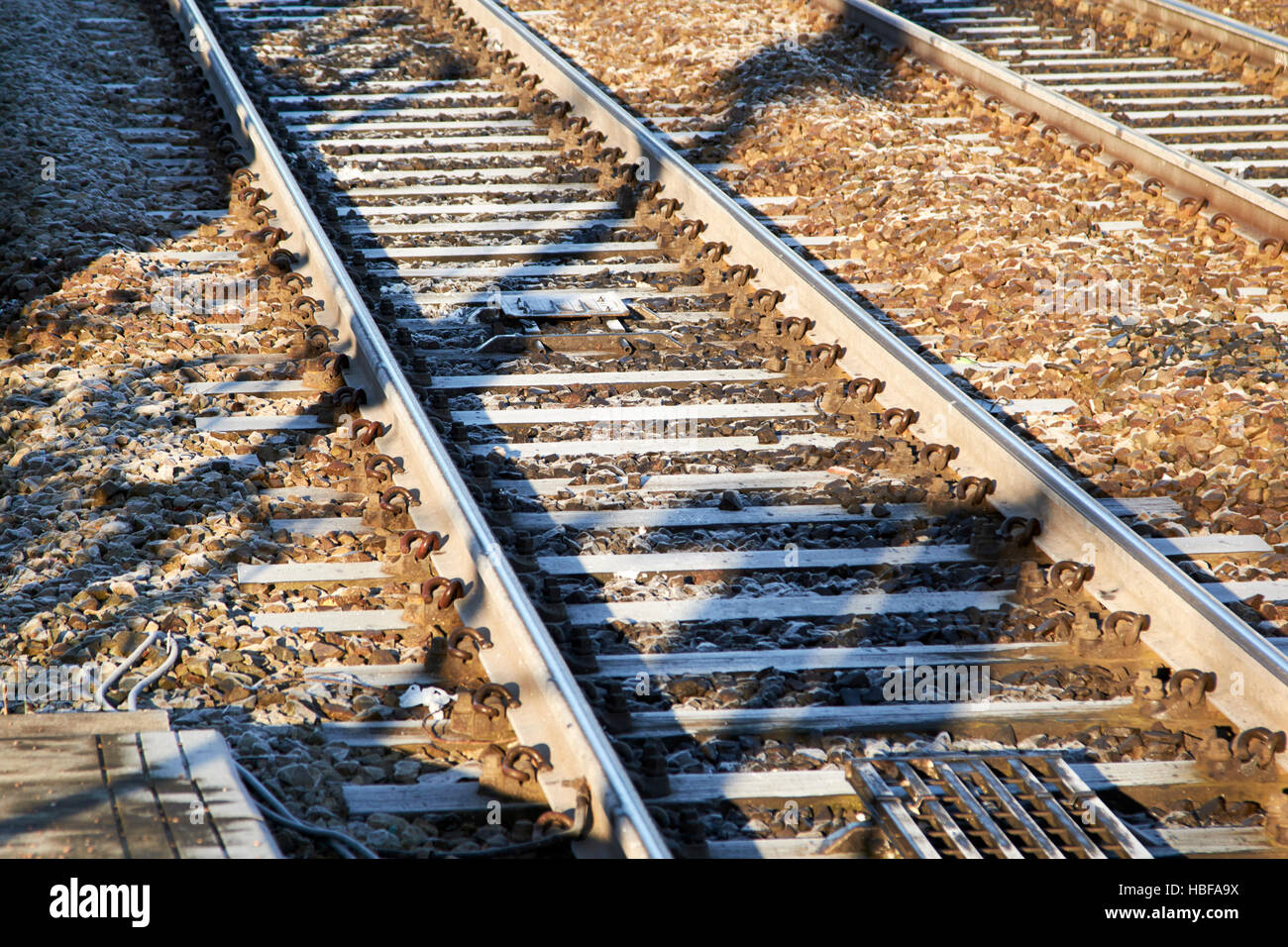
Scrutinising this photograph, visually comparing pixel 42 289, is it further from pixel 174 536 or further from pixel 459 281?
pixel 174 536

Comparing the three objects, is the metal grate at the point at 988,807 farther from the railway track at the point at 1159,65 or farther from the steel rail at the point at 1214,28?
the steel rail at the point at 1214,28

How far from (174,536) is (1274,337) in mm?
4875

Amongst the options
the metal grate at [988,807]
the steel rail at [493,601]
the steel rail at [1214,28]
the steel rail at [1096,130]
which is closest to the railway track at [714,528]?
the metal grate at [988,807]

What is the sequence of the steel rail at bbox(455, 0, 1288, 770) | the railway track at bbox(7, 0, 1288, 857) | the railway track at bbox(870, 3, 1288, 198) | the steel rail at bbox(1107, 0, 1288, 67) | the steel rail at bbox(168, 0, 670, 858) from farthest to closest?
the steel rail at bbox(1107, 0, 1288, 67) < the railway track at bbox(870, 3, 1288, 198) < the steel rail at bbox(455, 0, 1288, 770) < the railway track at bbox(7, 0, 1288, 857) < the steel rail at bbox(168, 0, 670, 858)

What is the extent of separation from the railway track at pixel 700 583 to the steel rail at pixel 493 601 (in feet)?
0.04

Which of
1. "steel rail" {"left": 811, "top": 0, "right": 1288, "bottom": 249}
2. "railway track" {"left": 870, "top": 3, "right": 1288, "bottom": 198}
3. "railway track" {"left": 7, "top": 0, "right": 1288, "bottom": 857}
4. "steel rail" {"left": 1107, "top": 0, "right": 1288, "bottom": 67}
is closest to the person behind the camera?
"railway track" {"left": 7, "top": 0, "right": 1288, "bottom": 857}

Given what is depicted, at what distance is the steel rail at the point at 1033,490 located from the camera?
3.89m

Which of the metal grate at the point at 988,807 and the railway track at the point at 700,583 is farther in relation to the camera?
the railway track at the point at 700,583

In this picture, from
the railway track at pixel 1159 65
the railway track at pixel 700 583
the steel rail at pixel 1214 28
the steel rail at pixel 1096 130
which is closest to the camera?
the railway track at pixel 700 583

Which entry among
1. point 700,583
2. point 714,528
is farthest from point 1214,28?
point 700,583

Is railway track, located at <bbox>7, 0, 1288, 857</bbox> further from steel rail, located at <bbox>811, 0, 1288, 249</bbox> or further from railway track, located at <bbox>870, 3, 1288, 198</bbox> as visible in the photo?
railway track, located at <bbox>870, 3, 1288, 198</bbox>

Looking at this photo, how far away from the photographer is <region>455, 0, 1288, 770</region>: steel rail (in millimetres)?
3889

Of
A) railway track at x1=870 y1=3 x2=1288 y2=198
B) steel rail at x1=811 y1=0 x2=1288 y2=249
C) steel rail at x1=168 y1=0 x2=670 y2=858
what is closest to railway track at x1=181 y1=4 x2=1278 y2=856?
steel rail at x1=168 y1=0 x2=670 y2=858

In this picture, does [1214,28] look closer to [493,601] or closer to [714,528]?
[714,528]
